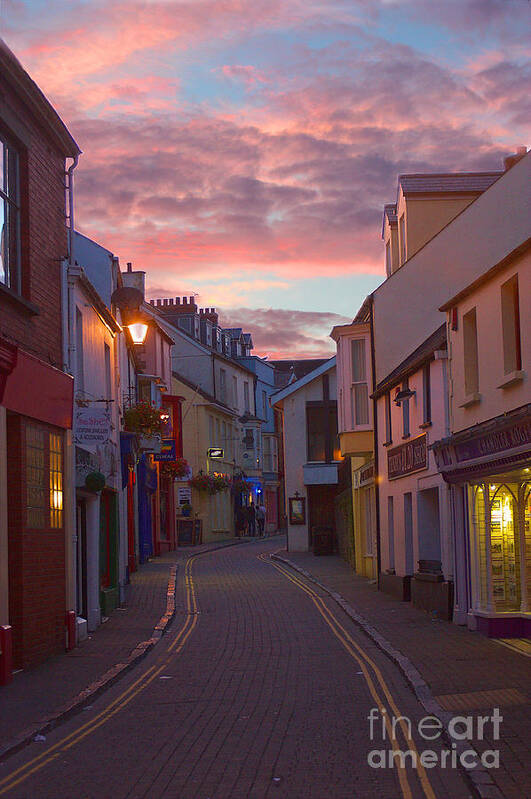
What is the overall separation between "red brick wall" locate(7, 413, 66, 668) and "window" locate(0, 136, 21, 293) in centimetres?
191

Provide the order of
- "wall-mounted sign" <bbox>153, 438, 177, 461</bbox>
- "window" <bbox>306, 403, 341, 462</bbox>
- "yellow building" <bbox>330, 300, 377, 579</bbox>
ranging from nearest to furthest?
"yellow building" <bbox>330, 300, 377, 579</bbox> → "wall-mounted sign" <bbox>153, 438, 177, 461</bbox> → "window" <bbox>306, 403, 341, 462</bbox>

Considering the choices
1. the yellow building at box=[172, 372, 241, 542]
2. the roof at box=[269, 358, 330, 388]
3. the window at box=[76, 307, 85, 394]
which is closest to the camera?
the window at box=[76, 307, 85, 394]

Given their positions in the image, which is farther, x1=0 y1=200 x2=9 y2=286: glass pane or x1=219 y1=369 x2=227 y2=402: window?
x1=219 y1=369 x2=227 y2=402: window

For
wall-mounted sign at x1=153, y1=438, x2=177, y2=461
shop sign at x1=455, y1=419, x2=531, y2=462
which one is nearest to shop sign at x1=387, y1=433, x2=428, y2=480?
shop sign at x1=455, y1=419, x2=531, y2=462

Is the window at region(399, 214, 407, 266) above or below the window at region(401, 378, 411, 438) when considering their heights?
above

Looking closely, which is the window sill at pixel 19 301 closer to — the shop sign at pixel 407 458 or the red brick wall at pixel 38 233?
the red brick wall at pixel 38 233

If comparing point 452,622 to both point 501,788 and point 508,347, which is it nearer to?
point 508,347

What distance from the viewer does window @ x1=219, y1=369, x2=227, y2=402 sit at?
62147 millimetres

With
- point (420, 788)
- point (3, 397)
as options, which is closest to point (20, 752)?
point (420, 788)

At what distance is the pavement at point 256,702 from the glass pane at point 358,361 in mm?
9129

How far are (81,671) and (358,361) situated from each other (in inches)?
669

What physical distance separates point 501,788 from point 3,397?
25.9 feet

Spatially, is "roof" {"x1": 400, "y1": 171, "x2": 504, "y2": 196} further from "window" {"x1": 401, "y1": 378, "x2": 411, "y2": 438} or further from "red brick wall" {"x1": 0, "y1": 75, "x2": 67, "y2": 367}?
"red brick wall" {"x1": 0, "y1": 75, "x2": 67, "y2": 367}

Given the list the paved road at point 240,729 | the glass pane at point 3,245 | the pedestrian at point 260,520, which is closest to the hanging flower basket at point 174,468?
the pedestrian at point 260,520
